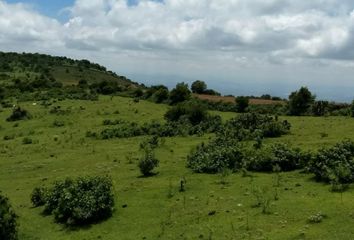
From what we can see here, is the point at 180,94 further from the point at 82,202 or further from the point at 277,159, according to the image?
the point at 82,202

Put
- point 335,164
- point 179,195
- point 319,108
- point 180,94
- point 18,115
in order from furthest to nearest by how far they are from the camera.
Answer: point 180,94
point 18,115
point 319,108
point 179,195
point 335,164

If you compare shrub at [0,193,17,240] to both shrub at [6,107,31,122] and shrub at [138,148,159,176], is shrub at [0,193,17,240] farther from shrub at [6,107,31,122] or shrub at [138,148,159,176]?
shrub at [6,107,31,122]

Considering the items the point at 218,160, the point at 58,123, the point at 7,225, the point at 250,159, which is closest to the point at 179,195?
Answer: the point at 218,160

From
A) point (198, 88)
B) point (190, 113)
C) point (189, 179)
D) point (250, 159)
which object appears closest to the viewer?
point (189, 179)

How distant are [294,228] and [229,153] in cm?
1332

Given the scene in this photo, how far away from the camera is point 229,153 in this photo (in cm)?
3509

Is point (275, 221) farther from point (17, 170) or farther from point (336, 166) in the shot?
point (17, 170)

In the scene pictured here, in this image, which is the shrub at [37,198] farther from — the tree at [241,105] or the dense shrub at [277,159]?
the tree at [241,105]

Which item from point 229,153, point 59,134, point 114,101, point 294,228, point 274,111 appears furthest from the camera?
point 114,101

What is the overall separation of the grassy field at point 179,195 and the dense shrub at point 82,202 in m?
0.68

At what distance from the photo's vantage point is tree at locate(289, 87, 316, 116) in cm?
6327

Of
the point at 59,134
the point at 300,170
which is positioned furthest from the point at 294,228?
the point at 59,134

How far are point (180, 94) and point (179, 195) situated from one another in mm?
49957

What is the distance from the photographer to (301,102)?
63406 mm
